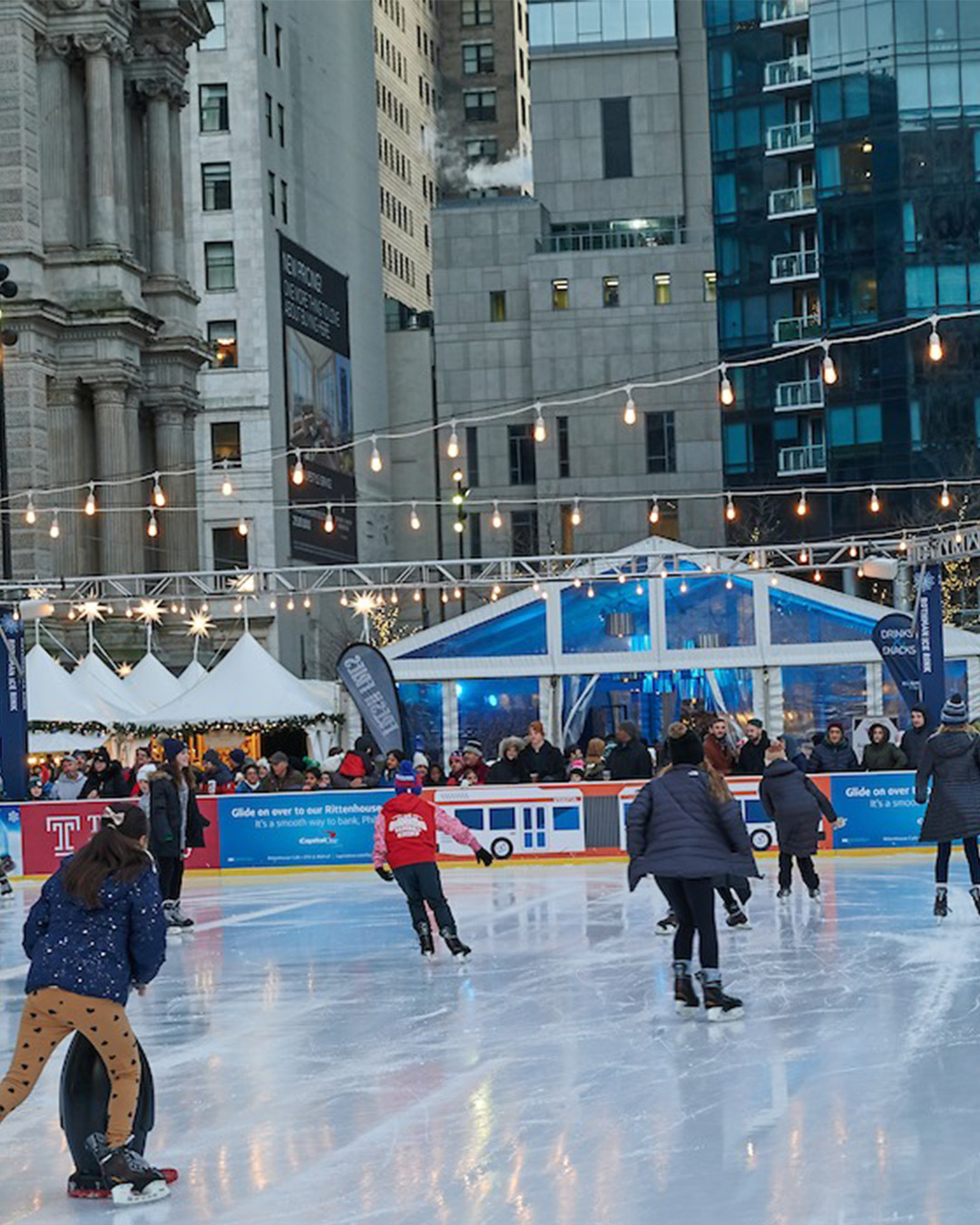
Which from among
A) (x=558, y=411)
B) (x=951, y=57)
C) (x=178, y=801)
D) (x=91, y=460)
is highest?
(x=951, y=57)

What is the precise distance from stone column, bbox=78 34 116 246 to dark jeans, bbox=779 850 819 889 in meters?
33.6

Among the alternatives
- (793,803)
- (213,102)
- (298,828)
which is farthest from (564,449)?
(793,803)

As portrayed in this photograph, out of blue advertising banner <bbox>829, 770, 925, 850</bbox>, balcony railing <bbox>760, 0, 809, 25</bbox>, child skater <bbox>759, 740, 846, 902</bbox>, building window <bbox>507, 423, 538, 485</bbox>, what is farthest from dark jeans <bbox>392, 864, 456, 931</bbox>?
building window <bbox>507, 423, 538, 485</bbox>

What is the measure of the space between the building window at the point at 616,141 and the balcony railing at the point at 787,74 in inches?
365

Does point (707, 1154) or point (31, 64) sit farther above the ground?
point (31, 64)

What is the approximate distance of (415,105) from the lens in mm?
113812

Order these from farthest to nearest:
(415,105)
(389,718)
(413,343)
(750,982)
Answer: (415,105) → (413,343) → (389,718) → (750,982)

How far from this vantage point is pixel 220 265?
258 ft

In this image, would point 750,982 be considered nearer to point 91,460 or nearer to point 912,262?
point 91,460

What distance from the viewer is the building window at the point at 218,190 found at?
78.5m

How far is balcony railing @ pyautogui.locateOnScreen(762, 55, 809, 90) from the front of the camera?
78750mm

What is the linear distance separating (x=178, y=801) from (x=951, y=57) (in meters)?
60.1

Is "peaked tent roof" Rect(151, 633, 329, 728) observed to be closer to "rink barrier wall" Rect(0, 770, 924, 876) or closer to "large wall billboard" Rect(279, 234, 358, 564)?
A: "rink barrier wall" Rect(0, 770, 924, 876)

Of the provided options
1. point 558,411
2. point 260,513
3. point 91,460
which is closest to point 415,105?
point 558,411
